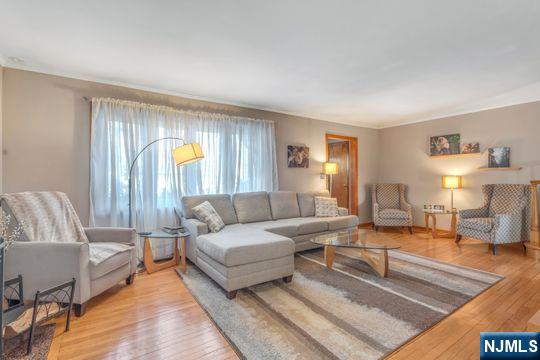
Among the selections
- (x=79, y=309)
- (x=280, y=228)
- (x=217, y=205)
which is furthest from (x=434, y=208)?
(x=79, y=309)

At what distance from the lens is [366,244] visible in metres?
2.96

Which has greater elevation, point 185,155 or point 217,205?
point 185,155

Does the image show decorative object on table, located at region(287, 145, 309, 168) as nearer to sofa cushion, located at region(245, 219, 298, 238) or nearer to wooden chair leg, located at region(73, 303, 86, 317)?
sofa cushion, located at region(245, 219, 298, 238)

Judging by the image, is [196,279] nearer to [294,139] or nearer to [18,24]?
[18,24]

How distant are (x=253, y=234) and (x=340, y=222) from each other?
1.80 metres

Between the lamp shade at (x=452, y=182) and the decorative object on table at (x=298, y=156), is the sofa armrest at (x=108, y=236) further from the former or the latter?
the lamp shade at (x=452, y=182)

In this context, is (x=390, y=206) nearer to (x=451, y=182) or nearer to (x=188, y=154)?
(x=451, y=182)

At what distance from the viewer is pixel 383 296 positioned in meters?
2.47

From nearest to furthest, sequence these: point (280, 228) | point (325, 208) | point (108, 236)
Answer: point (108, 236) → point (280, 228) → point (325, 208)

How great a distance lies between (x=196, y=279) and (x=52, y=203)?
163 centimetres

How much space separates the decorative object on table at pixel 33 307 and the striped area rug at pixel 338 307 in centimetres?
104

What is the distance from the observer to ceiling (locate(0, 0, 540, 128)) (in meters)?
1.94

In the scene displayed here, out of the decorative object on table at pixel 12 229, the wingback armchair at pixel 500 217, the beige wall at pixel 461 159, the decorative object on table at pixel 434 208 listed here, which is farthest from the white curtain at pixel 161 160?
the wingback armchair at pixel 500 217

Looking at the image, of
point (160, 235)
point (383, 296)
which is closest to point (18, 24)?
point (160, 235)
